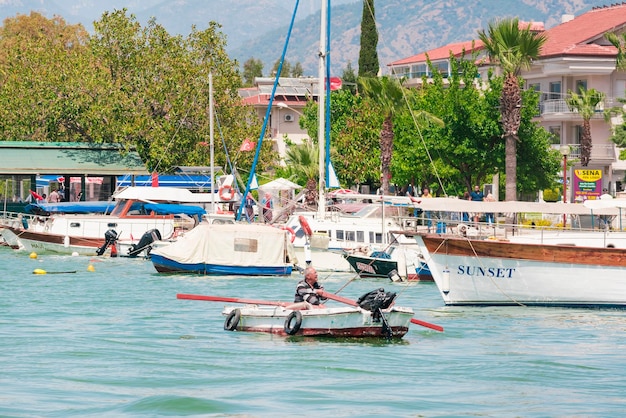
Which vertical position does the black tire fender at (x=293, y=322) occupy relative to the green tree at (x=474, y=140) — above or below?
below

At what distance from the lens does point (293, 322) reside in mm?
27781

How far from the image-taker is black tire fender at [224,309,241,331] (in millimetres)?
29062

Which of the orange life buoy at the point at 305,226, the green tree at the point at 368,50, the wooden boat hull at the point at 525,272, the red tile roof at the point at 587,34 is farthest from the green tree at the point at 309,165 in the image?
the green tree at the point at 368,50

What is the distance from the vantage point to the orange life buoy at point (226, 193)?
6249 centimetres

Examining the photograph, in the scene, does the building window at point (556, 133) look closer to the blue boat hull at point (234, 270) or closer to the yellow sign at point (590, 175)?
the yellow sign at point (590, 175)

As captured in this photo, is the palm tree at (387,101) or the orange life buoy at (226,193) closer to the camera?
the orange life buoy at (226,193)

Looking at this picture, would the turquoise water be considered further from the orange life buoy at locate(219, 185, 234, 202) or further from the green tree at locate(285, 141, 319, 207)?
the orange life buoy at locate(219, 185, 234, 202)

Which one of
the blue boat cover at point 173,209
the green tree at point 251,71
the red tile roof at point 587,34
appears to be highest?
the green tree at point 251,71

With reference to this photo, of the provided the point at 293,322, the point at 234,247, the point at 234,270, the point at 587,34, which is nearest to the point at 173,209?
the point at 234,247

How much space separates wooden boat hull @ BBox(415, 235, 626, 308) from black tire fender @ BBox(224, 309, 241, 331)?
6818mm

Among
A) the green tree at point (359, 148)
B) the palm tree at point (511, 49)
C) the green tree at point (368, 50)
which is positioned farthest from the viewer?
the green tree at point (368, 50)

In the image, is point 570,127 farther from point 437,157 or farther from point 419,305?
point 419,305

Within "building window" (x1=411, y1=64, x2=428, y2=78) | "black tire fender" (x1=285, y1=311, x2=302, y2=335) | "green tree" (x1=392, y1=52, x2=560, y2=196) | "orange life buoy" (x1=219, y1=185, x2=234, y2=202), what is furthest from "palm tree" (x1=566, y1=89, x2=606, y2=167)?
"black tire fender" (x1=285, y1=311, x2=302, y2=335)

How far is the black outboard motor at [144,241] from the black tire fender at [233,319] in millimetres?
24924
